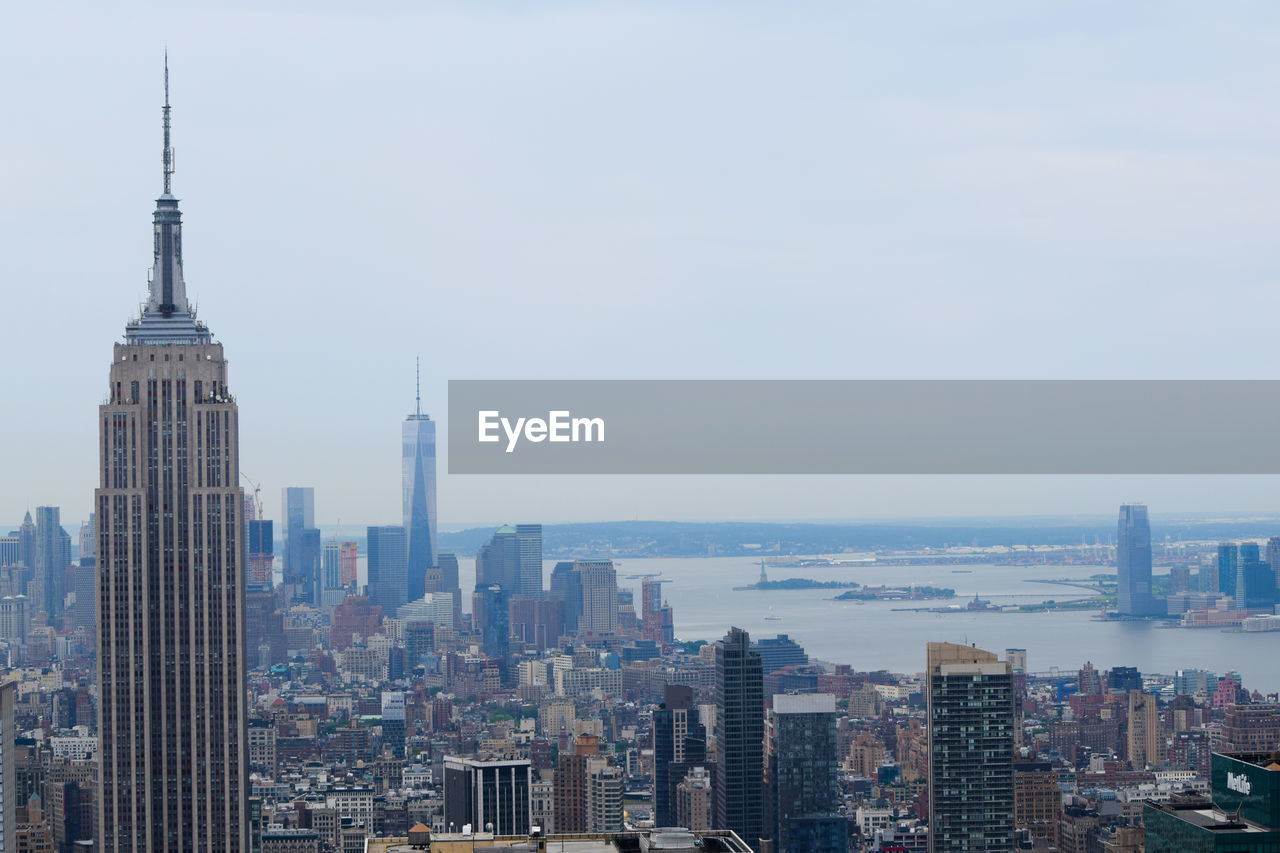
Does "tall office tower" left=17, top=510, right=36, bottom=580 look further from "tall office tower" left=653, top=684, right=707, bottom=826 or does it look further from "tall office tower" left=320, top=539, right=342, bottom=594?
"tall office tower" left=653, top=684, right=707, bottom=826

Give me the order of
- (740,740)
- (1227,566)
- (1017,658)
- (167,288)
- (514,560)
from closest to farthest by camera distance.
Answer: (167,288)
(740,740)
(1227,566)
(1017,658)
(514,560)

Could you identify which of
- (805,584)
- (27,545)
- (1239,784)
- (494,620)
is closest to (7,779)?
(27,545)

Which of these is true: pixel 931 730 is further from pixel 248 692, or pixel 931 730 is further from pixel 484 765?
pixel 248 692

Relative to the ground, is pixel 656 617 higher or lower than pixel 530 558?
lower

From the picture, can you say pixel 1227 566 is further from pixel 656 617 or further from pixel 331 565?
pixel 331 565

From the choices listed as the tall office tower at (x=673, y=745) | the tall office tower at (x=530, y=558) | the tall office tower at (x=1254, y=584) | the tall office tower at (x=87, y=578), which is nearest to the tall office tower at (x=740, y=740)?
the tall office tower at (x=673, y=745)

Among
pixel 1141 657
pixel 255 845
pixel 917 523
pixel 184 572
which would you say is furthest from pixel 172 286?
pixel 1141 657

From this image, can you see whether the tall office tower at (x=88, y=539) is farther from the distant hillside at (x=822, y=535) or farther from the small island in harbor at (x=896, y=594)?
the small island in harbor at (x=896, y=594)
